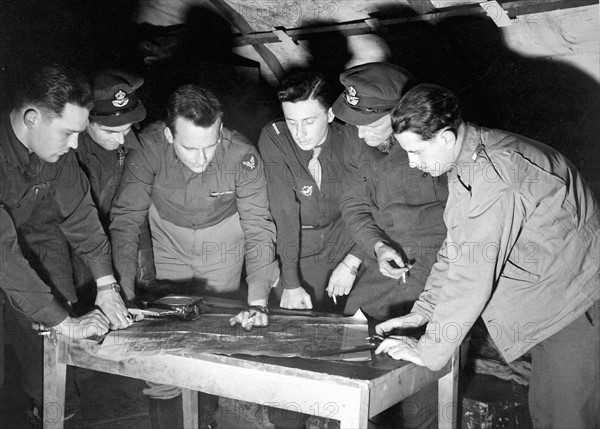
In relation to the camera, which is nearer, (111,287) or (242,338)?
(242,338)

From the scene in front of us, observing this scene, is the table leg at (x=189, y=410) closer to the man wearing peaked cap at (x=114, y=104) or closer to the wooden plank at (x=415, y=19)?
the man wearing peaked cap at (x=114, y=104)

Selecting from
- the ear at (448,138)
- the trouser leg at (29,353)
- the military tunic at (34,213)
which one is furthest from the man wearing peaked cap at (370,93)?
the trouser leg at (29,353)

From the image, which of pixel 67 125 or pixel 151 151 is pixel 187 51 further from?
pixel 67 125

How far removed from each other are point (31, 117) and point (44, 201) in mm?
426

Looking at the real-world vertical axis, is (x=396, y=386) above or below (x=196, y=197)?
below

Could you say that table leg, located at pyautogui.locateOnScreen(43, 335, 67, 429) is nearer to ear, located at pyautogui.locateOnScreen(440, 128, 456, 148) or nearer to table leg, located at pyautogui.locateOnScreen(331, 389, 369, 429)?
table leg, located at pyautogui.locateOnScreen(331, 389, 369, 429)

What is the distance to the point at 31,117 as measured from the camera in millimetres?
2355

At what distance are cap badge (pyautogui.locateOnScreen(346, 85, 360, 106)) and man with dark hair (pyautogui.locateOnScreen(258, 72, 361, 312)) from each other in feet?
0.67

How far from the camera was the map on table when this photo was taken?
1.93m

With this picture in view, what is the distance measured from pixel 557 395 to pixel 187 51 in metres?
3.85

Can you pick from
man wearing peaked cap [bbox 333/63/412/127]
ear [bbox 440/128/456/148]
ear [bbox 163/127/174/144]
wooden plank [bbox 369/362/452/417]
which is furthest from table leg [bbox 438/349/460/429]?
ear [bbox 163/127/174/144]

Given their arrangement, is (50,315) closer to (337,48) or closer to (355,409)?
(355,409)

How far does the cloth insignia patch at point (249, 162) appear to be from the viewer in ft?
9.11

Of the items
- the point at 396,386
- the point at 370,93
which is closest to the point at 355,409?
the point at 396,386
